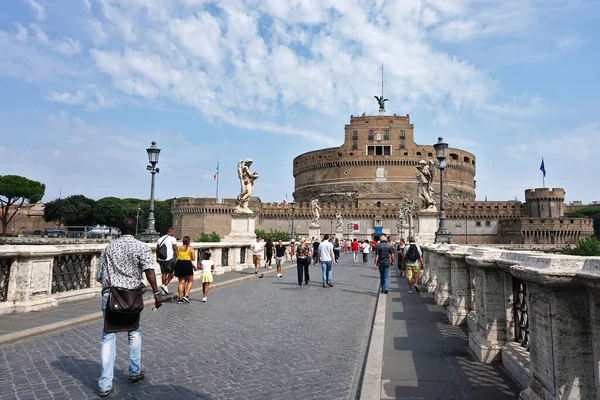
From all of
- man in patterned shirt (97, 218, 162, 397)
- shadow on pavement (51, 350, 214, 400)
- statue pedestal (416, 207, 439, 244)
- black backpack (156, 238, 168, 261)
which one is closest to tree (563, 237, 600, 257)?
statue pedestal (416, 207, 439, 244)

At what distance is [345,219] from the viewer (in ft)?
228

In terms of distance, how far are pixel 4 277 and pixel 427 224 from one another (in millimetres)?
15380

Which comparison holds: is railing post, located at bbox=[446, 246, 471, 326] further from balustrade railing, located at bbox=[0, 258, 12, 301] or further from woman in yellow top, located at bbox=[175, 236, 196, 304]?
balustrade railing, located at bbox=[0, 258, 12, 301]

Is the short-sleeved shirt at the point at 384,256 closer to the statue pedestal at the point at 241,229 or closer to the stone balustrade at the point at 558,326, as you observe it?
the stone balustrade at the point at 558,326

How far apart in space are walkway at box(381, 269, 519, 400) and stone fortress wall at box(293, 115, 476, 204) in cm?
6971

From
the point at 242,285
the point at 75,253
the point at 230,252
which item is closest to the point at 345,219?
the point at 230,252

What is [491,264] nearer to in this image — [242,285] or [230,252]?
[242,285]

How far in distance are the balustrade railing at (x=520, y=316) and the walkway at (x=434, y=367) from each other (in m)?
0.37

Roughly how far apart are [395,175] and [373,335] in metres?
72.5

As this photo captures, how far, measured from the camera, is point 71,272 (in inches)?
361

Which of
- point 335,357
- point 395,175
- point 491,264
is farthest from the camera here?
point 395,175

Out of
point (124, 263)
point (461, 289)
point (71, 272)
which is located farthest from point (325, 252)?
point (124, 263)

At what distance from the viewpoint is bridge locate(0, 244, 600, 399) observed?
2.75m

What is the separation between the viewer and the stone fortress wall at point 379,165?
76.6m
